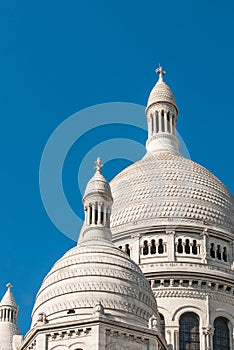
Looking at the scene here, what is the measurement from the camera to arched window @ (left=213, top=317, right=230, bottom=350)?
62.8 meters

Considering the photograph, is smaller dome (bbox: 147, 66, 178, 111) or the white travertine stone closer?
the white travertine stone

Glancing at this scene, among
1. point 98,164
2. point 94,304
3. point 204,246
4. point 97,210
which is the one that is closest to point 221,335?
point 204,246

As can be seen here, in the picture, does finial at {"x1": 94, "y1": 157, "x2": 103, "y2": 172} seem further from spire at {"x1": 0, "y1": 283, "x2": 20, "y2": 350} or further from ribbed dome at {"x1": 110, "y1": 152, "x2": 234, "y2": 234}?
spire at {"x1": 0, "y1": 283, "x2": 20, "y2": 350}

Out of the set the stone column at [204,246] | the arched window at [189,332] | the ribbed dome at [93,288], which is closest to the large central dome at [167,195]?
the stone column at [204,246]

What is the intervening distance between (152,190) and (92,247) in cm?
1449

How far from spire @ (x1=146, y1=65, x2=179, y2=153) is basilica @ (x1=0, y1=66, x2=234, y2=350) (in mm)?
67

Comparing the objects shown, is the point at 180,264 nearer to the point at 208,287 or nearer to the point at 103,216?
the point at 208,287

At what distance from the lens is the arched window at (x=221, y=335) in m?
62.8

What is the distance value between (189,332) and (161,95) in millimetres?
19799

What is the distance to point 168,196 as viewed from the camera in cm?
6800

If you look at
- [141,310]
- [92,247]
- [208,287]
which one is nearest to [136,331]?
[141,310]

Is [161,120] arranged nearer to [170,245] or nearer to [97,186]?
[170,245]

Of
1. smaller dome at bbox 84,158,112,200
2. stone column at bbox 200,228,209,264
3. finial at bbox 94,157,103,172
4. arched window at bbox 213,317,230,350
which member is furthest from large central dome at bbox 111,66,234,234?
smaller dome at bbox 84,158,112,200

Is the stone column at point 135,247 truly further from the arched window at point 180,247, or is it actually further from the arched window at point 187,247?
the arched window at point 187,247
